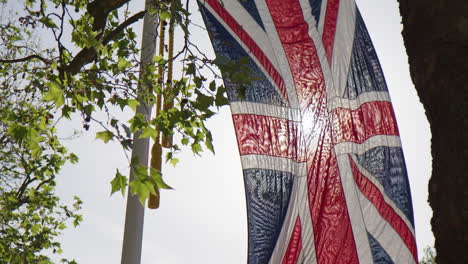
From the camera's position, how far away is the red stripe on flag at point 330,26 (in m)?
7.07

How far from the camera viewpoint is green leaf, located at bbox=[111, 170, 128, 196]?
10.8ft

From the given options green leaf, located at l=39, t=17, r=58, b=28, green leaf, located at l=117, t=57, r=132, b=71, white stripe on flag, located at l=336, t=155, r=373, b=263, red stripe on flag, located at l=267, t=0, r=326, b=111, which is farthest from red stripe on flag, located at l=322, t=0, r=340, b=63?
green leaf, located at l=39, t=17, r=58, b=28

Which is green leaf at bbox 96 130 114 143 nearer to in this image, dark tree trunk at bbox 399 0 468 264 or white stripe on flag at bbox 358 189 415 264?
dark tree trunk at bbox 399 0 468 264

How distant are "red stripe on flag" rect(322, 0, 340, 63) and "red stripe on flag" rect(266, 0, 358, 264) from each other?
0.17 metres

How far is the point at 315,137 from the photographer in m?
6.49

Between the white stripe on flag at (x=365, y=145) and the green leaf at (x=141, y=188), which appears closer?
Result: the green leaf at (x=141, y=188)

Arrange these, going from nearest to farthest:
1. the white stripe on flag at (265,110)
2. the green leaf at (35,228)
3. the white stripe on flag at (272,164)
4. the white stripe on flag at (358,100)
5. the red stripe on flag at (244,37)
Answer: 1. the white stripe on flag at (272,164)
2. the white stripe on flag at (265,110)
3. the white stripe on flag at (358,100)
4. the red stripe on flag at (244,37)
5. the green leaf at (35,228)

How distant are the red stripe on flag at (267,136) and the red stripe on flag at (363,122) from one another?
50 cm

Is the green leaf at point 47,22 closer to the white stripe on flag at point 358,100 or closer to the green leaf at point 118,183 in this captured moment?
the green leaf at point 118,183

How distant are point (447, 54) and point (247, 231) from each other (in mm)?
4068

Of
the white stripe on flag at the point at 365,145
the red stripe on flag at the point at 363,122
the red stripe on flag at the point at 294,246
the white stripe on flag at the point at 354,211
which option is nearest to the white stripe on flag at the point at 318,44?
the red stripe on flag at the point at 363,122

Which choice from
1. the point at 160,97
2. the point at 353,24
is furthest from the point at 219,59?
the point at 353,24

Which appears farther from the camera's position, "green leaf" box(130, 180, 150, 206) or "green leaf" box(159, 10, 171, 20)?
"green leaf" box(159, 10, 171, 20)

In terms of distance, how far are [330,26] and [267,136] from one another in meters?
1.78
